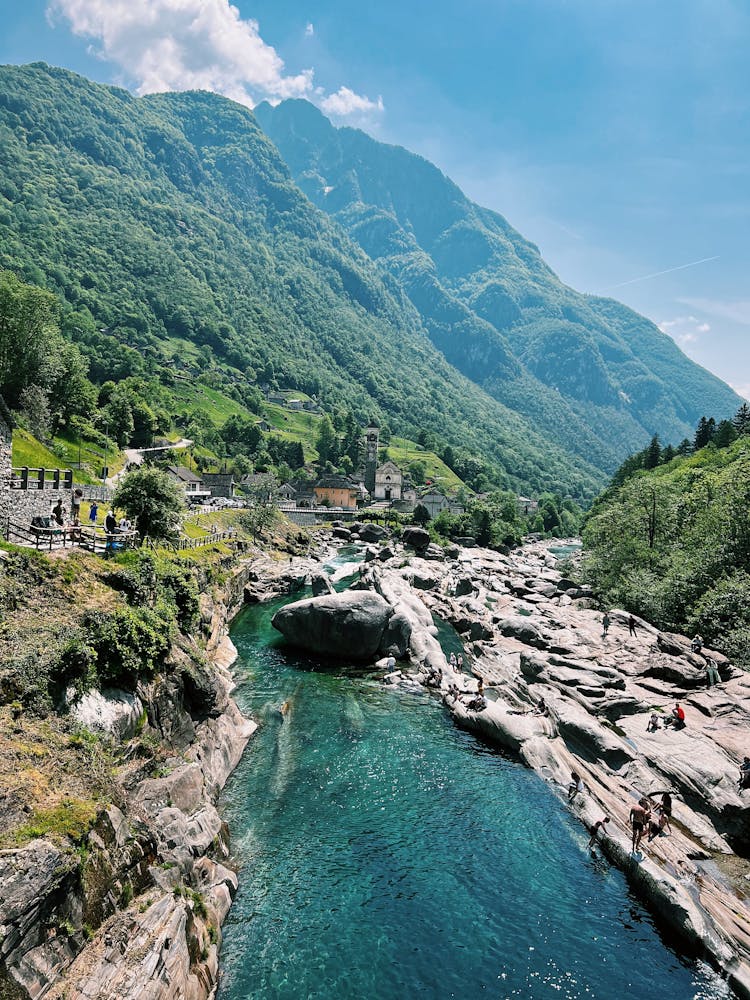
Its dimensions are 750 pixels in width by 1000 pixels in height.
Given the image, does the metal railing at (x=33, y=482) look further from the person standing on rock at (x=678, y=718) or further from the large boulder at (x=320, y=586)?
the person standing on rock at (x=678, y=718)

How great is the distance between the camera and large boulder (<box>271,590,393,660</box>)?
47688 mm

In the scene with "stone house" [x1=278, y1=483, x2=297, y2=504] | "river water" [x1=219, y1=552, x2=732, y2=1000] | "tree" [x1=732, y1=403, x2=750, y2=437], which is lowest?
"stone house" [x1=278, y1=483, x2=297, y2=504]

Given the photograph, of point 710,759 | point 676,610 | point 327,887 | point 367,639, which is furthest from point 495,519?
point 327,887

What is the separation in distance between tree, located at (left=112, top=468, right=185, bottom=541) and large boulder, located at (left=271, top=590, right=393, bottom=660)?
1446 centimetres

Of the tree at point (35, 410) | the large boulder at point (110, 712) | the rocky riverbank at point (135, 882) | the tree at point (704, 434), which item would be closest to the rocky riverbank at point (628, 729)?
the rocky riverbank at point (135, 882)

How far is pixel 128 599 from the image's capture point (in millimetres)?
26969

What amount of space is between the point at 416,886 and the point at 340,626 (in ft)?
87.9

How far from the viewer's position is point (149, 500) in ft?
131

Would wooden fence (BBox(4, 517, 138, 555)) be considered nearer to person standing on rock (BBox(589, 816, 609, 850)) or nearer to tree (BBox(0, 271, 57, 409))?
person standing on rock (BBox(589, 816, 609, 850))

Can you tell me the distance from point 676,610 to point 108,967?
54.7 metres

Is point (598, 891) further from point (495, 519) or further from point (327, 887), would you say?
point (495, 519)

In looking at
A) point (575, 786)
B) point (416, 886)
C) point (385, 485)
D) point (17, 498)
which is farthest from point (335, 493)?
point (416, 886)

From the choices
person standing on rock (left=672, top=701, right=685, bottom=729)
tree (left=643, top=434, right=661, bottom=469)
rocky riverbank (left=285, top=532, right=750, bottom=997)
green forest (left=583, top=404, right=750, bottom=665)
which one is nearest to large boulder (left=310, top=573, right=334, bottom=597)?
rocky riverbank (left=285, top=532, right=750, bottom=997)

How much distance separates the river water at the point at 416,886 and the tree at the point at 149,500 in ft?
55.8
